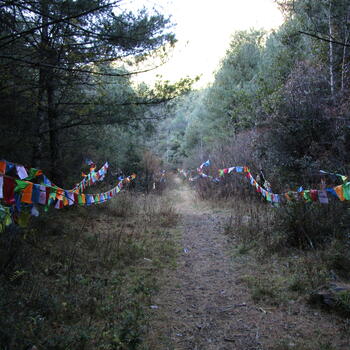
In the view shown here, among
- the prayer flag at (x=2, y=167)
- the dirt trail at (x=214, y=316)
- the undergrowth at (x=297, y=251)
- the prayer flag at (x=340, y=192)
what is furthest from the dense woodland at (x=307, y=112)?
the prayer flag at (x=2, y=167)

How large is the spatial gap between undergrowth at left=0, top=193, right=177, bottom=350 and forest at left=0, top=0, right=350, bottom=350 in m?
0.02

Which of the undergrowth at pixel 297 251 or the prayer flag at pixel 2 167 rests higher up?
the prayer flag at pixel 2 167

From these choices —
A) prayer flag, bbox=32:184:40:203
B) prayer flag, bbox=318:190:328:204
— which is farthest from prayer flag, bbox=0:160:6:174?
prayer flag, bbox=318:190:328:204

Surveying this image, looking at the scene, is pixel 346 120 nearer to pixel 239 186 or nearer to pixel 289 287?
pixel 239 186

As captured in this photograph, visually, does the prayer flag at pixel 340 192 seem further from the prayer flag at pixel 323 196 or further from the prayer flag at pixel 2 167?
the prayer flag at pixel 2 167

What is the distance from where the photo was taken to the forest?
3117 millimetres

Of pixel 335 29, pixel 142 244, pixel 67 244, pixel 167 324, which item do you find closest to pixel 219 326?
pixel 167 324

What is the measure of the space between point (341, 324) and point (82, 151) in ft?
31.1

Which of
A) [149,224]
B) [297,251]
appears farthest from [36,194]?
[297,251]

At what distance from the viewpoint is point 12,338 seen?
7.51 ft

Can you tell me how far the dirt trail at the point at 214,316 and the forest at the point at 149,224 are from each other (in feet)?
0.07

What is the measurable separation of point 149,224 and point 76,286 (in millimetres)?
4516

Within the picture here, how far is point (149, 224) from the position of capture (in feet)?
27.3

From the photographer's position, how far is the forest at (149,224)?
10.2 feet
